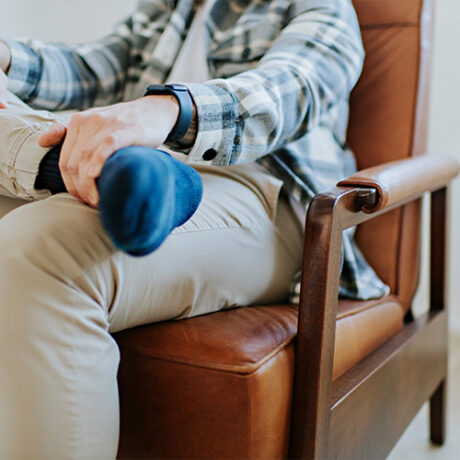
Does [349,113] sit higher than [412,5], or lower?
lower

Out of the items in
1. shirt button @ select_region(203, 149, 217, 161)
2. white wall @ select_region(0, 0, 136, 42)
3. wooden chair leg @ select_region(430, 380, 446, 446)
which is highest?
white wall @ select_region(0, 0, 136, 42)

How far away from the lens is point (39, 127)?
2.04ft

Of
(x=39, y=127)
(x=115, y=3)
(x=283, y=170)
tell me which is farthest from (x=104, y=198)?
(x=115, y=3)

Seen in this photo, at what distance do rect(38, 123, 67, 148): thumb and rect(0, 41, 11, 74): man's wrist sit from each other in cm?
44

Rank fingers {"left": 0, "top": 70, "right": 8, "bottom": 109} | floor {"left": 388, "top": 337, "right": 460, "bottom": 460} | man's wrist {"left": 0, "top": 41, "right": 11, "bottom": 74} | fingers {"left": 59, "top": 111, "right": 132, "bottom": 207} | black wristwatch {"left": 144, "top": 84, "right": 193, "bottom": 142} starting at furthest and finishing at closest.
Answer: floor {"left": 388, "top": 337, "right": 460, "bottom": 460}, man's wrist {"left": 0, "top": 41, "right": 11, "bottom": 74}, fingers {"left": 0, "top": 70, "right": 8, "bottom": 109}, black wristwatch {"left": 144, "top": 84, "right": 193, "bottom": 142}, fingers {"left": 59, "top": 111, "right": 132, "bottom": 207}

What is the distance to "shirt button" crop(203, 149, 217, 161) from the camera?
25.2 inches

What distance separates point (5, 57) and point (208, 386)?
2.21 feet

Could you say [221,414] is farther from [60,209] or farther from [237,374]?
[60,209]

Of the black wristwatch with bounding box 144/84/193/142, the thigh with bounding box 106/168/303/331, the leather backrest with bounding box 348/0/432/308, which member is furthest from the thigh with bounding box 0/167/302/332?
the leather backrest with bounding box 348/0/432/308

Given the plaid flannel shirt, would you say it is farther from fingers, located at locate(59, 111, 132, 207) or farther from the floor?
the floor

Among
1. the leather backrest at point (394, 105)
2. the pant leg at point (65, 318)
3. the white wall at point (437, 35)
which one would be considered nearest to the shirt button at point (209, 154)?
the pant leg at point (65, 318)

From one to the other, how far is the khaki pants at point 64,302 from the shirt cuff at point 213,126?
0.28ft

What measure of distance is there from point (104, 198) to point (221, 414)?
308 mm

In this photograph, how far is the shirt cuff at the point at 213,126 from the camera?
23.9 inches
